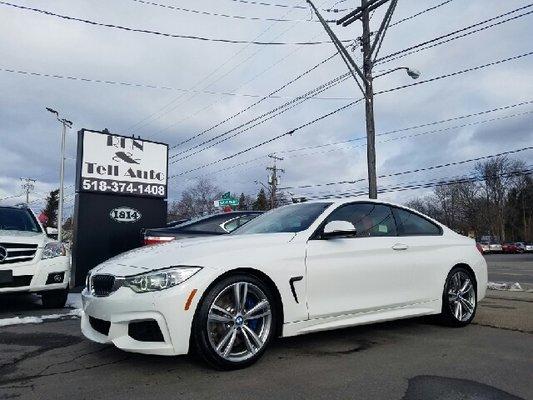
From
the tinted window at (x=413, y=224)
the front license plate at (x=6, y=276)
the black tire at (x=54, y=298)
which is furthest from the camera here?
the black tire at (x=54, y=298)

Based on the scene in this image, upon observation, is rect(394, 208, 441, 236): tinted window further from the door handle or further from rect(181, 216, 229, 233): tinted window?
rect(181, 216, 229, 233): tinted window

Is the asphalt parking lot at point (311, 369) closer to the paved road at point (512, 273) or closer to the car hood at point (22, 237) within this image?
the car hood at point (22, 237)

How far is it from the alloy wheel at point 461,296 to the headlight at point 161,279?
3197mm

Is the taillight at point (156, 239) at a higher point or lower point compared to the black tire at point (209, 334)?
higher

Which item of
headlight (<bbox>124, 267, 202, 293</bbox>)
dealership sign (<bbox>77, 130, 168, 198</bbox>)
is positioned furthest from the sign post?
headlight (<bbox>124, 267, 202, 293</bbox>)

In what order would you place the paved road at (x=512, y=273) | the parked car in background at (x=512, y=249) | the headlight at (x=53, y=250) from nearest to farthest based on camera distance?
the headlight at (x=53, y=250)
the paved road at (x=512, y=273)
the parked car in background at (x=512, y=249)

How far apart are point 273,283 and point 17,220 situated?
18.9 feet

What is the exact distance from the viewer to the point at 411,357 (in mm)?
4207

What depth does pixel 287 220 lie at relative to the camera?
16.3 ft

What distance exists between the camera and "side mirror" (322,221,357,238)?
14.5ft

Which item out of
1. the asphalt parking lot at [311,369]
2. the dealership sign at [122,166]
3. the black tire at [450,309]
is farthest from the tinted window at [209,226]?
the dealership sign at [122,166]

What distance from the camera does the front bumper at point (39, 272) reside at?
6.62m

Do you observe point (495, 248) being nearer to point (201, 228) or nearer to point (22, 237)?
point (201, 228)

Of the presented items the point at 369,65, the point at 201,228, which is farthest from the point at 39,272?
the point at 369,65
